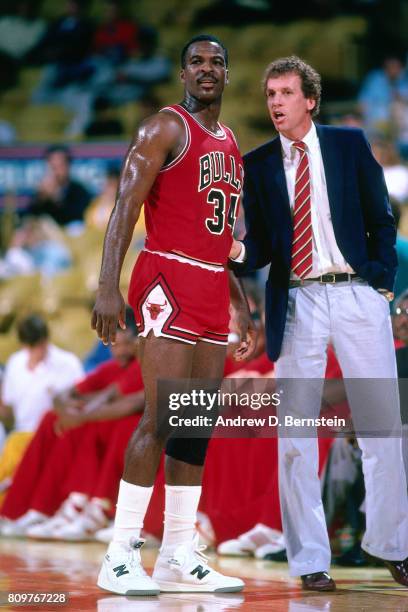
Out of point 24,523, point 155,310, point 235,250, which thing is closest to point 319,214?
point 235,250

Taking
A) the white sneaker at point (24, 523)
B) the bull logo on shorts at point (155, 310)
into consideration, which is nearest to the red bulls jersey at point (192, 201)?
the bull logo on shorts at point (155, 310)

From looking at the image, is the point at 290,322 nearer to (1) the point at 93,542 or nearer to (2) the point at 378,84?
(1) the point at 93,542

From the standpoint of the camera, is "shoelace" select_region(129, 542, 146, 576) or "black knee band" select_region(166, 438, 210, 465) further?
"black knee band" select_region(166, 438, 210, 465)

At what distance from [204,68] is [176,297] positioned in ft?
2.94

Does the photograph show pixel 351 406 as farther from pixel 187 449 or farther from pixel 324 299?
pixel 187 449

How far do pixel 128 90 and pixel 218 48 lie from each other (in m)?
8.28

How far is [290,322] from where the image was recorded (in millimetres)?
4547

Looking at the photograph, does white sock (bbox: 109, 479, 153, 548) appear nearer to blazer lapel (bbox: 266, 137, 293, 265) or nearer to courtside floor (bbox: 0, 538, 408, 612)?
courtside floor (bbox: 0, 538, 408, 612)

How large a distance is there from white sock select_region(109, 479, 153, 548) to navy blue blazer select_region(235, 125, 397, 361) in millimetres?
803

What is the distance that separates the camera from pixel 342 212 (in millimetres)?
4484

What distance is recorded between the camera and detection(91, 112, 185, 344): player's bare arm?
13.4 feet

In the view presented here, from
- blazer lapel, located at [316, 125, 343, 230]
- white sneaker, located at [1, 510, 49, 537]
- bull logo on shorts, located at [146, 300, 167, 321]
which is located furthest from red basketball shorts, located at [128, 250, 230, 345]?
white sneaker, located at [1, 510, 49, 537]

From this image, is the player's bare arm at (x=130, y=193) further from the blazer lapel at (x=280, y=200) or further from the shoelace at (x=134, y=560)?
the shoelace at (x=134, y=560)

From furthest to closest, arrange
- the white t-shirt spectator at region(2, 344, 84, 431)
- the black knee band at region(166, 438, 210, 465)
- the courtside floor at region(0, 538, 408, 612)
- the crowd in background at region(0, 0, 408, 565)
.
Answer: the white t-shirt spectator at region(2, 344, 84, 431) → the crowd in background at region(0, 0, 408, 565) → the black knee band at region(166, 438, 210, 465) → the courtside floor at region(0, 538, 408, 612)
